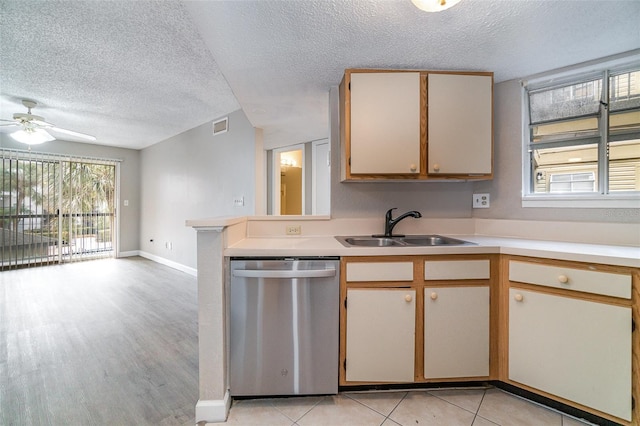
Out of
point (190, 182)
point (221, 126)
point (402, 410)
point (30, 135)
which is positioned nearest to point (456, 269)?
point (402, 410)

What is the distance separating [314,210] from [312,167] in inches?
29.6

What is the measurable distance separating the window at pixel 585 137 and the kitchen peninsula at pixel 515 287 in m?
0.31

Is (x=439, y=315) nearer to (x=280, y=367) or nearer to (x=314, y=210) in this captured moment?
(x=280, y=367)

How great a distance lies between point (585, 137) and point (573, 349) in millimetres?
1454

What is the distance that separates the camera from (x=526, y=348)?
142cm

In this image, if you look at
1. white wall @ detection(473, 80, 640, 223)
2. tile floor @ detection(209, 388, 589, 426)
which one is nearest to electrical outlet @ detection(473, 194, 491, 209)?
white wall @ detection(473, 80, 640, 223)

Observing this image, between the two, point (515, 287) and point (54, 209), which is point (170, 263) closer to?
point (54, 209)

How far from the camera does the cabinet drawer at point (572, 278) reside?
1.19 metres

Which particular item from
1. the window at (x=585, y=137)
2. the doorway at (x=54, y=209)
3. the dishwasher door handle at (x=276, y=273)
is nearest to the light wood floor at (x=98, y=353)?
the dishwasher door handle at (x=276, y=273)

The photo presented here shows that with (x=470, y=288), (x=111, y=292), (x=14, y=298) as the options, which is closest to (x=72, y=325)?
(x=111, y=292)

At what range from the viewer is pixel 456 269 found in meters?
1.48

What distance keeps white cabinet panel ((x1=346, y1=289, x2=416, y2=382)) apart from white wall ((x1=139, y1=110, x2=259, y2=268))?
7.21 ft

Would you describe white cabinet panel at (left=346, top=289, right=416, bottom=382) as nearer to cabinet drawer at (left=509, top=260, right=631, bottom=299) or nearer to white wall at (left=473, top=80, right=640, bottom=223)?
cabinet drawer at (left=509, top=260, right=631, bottom=299)

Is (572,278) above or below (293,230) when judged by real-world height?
below
